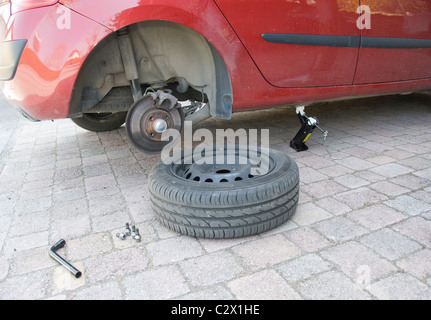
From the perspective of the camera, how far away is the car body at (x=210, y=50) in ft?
7.01

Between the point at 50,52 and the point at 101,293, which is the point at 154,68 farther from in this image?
the point at 101,293

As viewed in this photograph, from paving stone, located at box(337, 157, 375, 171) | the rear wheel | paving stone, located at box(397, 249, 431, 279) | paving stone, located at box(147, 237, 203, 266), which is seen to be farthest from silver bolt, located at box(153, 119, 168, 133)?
the rear wheel

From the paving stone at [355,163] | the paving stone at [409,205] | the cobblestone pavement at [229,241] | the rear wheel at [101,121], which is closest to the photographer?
the cobblestone pavement at [229,241]

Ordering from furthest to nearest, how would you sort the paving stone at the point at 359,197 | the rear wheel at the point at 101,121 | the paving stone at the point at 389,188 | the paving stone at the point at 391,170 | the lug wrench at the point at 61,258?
the rear wheel at the point at 101,121, the paving stone at the point at 391,170, the paving stone at the point at 389,188, the paving stone at the point at 359,197, the lug wrench at the point at 61,258

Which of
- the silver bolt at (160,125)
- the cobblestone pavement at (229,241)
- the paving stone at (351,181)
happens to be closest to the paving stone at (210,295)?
the cobblestone pavement at (229,241)

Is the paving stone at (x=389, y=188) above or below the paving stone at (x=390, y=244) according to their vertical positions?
below

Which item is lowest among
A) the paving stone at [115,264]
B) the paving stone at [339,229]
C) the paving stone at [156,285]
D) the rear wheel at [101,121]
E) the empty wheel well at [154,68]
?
the paving stone at [115,264]

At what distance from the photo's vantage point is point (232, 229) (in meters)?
1.83

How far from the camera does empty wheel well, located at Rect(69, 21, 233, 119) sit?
252 cm

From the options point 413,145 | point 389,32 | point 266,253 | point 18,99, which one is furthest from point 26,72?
point 413,145

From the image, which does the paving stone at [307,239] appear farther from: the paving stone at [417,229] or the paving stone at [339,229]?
the paving stone at [417,229]

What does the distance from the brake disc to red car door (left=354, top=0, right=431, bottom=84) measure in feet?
5.75

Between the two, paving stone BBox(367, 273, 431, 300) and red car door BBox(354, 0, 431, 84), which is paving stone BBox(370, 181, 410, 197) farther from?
red car door BBox(354, 0, 431, 84)

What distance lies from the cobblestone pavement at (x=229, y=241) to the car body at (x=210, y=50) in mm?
591
